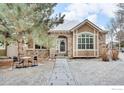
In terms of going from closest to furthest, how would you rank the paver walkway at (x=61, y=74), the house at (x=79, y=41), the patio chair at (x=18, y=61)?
the paver walkway at (x=61, y=74)
the patio chair at (x=18, y=61)
the house at (x=79, y=41)

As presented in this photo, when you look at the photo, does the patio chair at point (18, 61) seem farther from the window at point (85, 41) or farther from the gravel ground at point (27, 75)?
the window at point (85, 41)

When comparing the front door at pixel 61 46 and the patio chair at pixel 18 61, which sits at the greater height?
the front door at pixel 61 46

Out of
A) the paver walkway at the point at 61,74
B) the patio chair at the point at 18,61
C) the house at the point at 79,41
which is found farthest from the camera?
the house at the point at 79,41

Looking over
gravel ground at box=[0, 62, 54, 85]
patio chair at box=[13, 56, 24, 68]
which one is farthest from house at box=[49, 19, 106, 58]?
patio chair at box=[13, 56, 24, 68]

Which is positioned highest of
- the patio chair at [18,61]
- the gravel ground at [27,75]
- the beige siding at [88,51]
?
the beige siding at [88,51]

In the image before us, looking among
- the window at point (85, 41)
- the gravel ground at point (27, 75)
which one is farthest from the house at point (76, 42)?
the gravel ground at point (27, 75)

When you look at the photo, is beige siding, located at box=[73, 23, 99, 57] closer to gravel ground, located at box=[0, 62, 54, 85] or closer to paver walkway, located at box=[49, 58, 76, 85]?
paver walkway, located at box=[49, 58, 76, 85]

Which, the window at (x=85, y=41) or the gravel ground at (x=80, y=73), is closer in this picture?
the gravel ground at (x=80, y=73)

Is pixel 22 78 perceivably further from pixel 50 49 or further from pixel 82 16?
pixel 82 16
